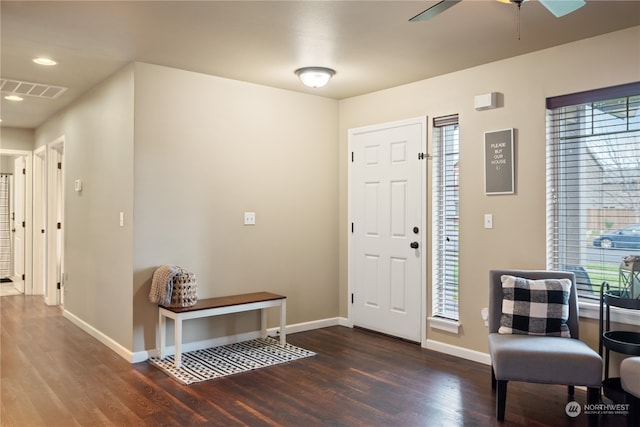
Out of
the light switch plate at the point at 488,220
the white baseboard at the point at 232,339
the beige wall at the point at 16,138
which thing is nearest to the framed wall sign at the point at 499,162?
the light switch plate at the point at 488,220

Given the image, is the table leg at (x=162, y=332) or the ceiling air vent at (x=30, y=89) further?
the ceiling air vent at (x=30, y=89)

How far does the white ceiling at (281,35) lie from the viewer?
2.87 m

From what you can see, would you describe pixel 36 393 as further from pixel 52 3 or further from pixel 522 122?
pixel 522 122

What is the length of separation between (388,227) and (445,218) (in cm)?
61

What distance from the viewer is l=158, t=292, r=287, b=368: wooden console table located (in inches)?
148

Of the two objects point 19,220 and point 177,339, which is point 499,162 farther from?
point 19,220

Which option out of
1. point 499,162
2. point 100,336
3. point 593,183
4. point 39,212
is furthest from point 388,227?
point 39,212

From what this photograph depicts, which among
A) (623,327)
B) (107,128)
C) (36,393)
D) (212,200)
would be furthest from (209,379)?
(623,327)

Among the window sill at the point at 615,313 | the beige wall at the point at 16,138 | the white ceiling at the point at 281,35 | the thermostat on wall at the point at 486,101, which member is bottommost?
the window sill at the point at 615,313

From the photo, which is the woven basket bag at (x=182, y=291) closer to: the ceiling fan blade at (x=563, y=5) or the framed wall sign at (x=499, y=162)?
the framed wall sign at (x=499, y=162)

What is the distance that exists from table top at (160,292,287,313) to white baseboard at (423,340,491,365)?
1.41m

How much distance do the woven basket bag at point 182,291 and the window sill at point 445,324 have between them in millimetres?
2067

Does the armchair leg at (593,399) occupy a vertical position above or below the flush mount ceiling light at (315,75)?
below

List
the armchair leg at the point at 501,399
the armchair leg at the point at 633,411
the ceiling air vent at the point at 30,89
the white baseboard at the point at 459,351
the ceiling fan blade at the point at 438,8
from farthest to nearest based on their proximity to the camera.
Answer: the ceiling air vent at the point at 30,89 < the white baseboard at the point at 459,351 < the armchair leg at the point at 501,399 < the armchair leg at the point at 633,411 < the ceiling fan blade at the point at 438,8
